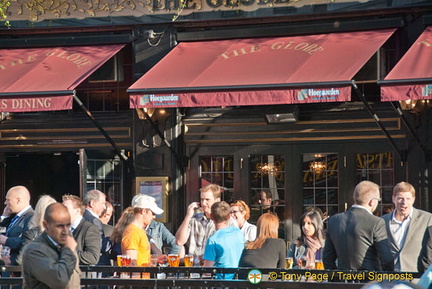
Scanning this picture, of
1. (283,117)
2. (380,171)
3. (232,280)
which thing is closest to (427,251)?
(232,280)

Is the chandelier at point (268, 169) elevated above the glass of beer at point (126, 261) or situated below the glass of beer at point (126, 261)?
above

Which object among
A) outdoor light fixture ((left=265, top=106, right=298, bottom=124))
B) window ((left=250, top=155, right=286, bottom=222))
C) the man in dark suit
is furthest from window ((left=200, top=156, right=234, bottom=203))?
the man in dark suit

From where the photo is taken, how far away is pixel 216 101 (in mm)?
13352

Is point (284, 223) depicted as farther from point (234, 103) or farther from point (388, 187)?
point (234, 103)

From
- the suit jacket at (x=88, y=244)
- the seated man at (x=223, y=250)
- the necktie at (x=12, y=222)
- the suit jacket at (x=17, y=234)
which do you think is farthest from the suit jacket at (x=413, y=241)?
the necktie at (x=12, y=222)

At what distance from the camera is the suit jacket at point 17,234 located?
10562 mm

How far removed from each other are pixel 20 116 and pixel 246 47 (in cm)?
436

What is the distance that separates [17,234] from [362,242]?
4.10 m

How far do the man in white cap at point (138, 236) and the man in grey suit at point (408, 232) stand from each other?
8.58 feet

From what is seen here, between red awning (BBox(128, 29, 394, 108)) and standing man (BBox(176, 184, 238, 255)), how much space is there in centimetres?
235


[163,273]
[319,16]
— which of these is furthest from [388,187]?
[163,273]

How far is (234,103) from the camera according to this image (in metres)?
13.2

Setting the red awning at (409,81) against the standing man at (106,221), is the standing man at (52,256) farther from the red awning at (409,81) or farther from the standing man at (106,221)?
the red awning at (409,81)

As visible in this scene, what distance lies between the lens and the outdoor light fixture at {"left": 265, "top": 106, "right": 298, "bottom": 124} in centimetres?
1486
